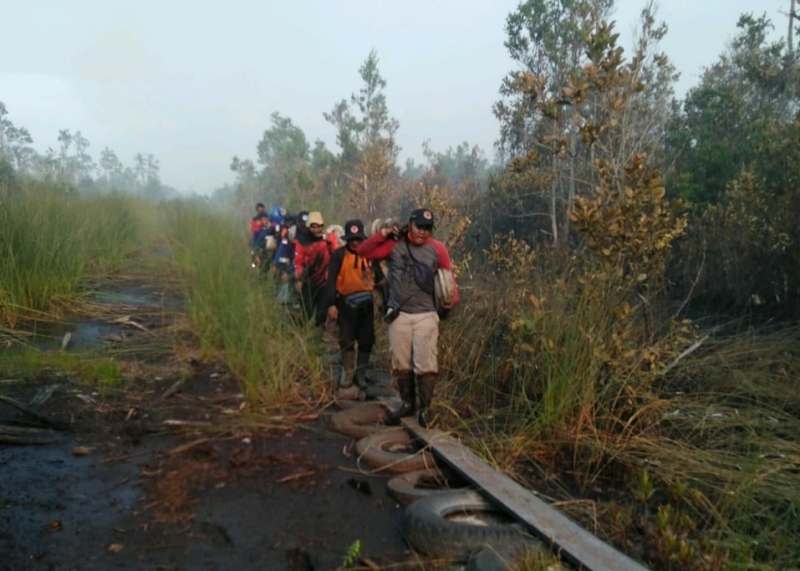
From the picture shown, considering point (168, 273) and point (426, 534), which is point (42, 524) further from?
point (168, 273)

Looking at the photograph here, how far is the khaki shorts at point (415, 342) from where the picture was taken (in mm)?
5207

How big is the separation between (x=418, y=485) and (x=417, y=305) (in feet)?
4.62

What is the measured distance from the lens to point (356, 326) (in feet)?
21.7

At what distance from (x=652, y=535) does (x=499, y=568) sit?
0.80m

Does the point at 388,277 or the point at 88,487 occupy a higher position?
the point at 388,277

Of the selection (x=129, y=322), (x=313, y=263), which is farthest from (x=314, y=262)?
(x=129, y=322)

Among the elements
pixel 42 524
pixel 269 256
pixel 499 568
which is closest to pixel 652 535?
pixel 499 568

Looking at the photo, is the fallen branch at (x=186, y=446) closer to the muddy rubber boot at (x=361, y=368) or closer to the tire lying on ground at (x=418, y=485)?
the tire lying on ground at (x=418, y=485)

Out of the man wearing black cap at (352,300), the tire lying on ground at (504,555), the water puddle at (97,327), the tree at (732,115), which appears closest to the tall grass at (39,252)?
the water puddle at (97,327)

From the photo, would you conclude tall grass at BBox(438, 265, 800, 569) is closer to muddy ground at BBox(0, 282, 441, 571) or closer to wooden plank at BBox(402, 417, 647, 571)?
wooden plank at BBox(402, 417, 647, 571)

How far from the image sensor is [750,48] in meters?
16.9

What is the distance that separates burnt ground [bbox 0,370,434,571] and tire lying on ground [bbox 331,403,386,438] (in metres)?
0.09

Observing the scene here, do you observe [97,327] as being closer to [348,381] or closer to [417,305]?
[348,381]

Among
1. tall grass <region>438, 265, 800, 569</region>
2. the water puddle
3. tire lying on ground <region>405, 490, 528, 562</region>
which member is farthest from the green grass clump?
tire lying on ground <region>405, 490, 528, 562</region>
